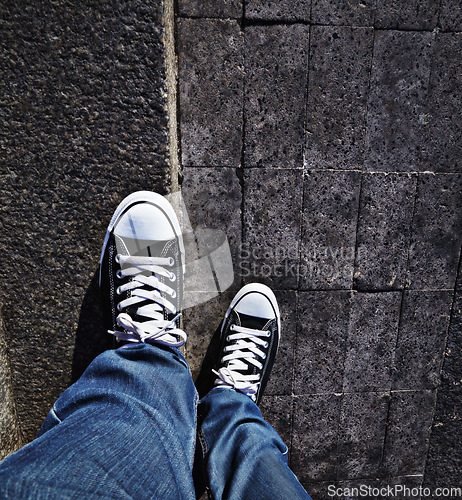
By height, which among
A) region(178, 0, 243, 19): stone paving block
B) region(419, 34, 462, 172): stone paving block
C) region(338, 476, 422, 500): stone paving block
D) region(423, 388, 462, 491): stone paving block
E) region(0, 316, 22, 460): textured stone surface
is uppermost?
region(178, 0, 243, 19): stone paving block

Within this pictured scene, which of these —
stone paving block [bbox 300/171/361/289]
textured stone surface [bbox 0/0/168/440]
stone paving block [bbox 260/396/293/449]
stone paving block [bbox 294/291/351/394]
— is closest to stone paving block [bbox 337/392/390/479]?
stone paving block [bbox 294/291/351/394]

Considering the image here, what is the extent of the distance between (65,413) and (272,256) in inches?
45.9

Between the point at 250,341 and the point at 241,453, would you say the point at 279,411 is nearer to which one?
the point at 250,341

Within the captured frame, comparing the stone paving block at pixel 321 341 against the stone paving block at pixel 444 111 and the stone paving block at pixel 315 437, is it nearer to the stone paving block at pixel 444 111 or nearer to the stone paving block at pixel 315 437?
the stone paving block at pixel 315 437

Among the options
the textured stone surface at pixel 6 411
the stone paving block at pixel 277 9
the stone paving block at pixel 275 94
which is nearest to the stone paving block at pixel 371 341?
the stone paving block at pixel 275 94

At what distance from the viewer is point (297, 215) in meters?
1.67

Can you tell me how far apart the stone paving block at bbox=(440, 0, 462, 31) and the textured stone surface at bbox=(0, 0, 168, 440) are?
138 cm

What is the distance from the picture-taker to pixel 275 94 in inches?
61.1

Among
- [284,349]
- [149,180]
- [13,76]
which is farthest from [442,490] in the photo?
[13,76]

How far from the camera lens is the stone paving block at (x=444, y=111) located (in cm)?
156

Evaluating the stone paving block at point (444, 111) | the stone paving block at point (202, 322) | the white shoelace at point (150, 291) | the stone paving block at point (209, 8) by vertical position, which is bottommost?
the stone paving block at point (202, 322)

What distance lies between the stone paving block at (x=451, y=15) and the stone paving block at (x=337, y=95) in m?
0.37

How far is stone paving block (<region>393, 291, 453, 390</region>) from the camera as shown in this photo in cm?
182

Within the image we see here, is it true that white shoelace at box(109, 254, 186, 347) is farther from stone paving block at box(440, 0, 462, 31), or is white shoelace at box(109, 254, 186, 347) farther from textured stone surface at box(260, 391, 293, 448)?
stone paving block at box(440, 0, 462, 31)
